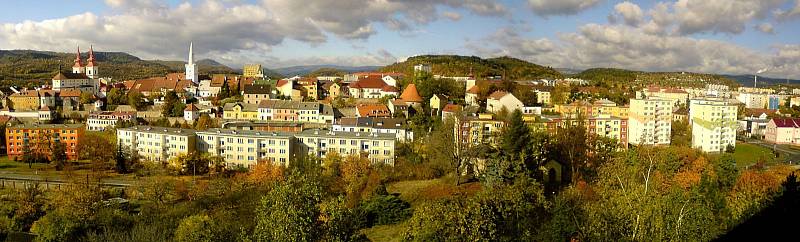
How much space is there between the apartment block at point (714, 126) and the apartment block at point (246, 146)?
2041cm

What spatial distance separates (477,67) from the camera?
2277 inches

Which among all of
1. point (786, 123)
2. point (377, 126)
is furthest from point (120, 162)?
point (786, 123)

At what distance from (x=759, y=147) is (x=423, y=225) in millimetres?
30164

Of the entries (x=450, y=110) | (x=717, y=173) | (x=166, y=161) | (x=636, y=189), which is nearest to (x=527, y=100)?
(x=450, y=110)

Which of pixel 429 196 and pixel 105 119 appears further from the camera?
pixel 105 119

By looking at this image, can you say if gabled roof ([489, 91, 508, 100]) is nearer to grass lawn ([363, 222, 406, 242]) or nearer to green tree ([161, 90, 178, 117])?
grass lawn ([363, 222, 406, 242])

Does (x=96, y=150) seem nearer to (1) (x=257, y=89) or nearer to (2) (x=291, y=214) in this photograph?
(1) (x=257, y=89)

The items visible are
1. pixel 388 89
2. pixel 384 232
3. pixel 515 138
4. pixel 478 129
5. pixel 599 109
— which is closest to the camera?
pixel 384 232

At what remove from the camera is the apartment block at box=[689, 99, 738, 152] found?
3039cm

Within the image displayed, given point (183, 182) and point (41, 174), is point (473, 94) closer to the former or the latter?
point (183, 182)

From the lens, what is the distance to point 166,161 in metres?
25.9

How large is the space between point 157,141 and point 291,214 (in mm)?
21430

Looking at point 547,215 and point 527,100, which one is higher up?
point 527,100

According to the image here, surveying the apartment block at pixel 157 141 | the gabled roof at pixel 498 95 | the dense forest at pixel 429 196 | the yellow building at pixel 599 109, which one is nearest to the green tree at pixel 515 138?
the dense forest at pixel 429 196
